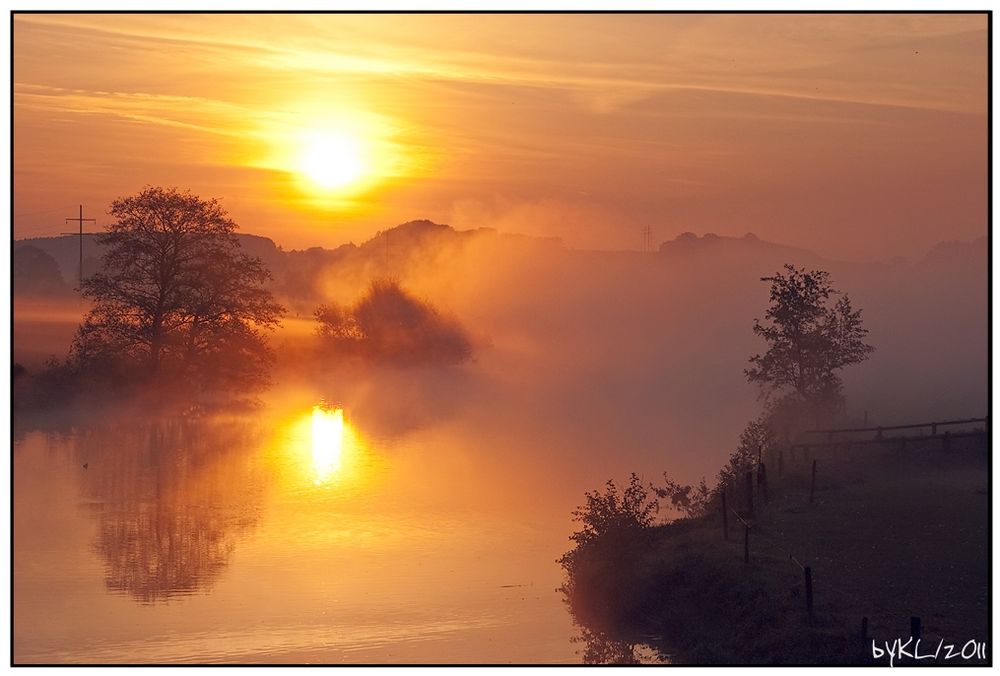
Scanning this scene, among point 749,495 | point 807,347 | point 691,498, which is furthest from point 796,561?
point 807,347

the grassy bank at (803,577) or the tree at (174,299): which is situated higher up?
the tree at (174,299)

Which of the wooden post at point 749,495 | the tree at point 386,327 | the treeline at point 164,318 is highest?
the tree at point 386,327

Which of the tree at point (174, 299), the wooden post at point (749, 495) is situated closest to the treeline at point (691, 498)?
the wooden post at point (749, 495)

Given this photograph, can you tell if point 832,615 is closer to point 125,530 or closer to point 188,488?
point 125,530

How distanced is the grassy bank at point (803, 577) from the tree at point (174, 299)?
124ft

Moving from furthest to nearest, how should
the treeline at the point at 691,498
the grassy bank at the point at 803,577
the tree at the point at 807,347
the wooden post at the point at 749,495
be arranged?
1. the tree at the point at 807,347
2. the wooden post at the point at 749,495
3. the treeline at the point at 691,498
4. the grassy bank at the point at 803,577

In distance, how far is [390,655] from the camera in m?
32.1

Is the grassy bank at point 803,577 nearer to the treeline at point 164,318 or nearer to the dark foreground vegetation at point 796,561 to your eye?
the dark foreground vegetation at point 796,561

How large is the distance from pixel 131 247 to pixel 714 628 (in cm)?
4849

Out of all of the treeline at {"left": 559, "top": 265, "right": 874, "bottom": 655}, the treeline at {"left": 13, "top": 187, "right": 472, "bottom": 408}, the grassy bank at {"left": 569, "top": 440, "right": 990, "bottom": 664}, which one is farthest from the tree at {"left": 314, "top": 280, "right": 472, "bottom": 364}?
the grassy bank at {"left": 569, "top": 440, "right": 990, "bottom": 664}

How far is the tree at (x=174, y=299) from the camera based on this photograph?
7069 centimetres

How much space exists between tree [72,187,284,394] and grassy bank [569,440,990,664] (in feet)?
124

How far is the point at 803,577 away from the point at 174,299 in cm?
4737

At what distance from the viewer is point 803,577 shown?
34.1 meters
